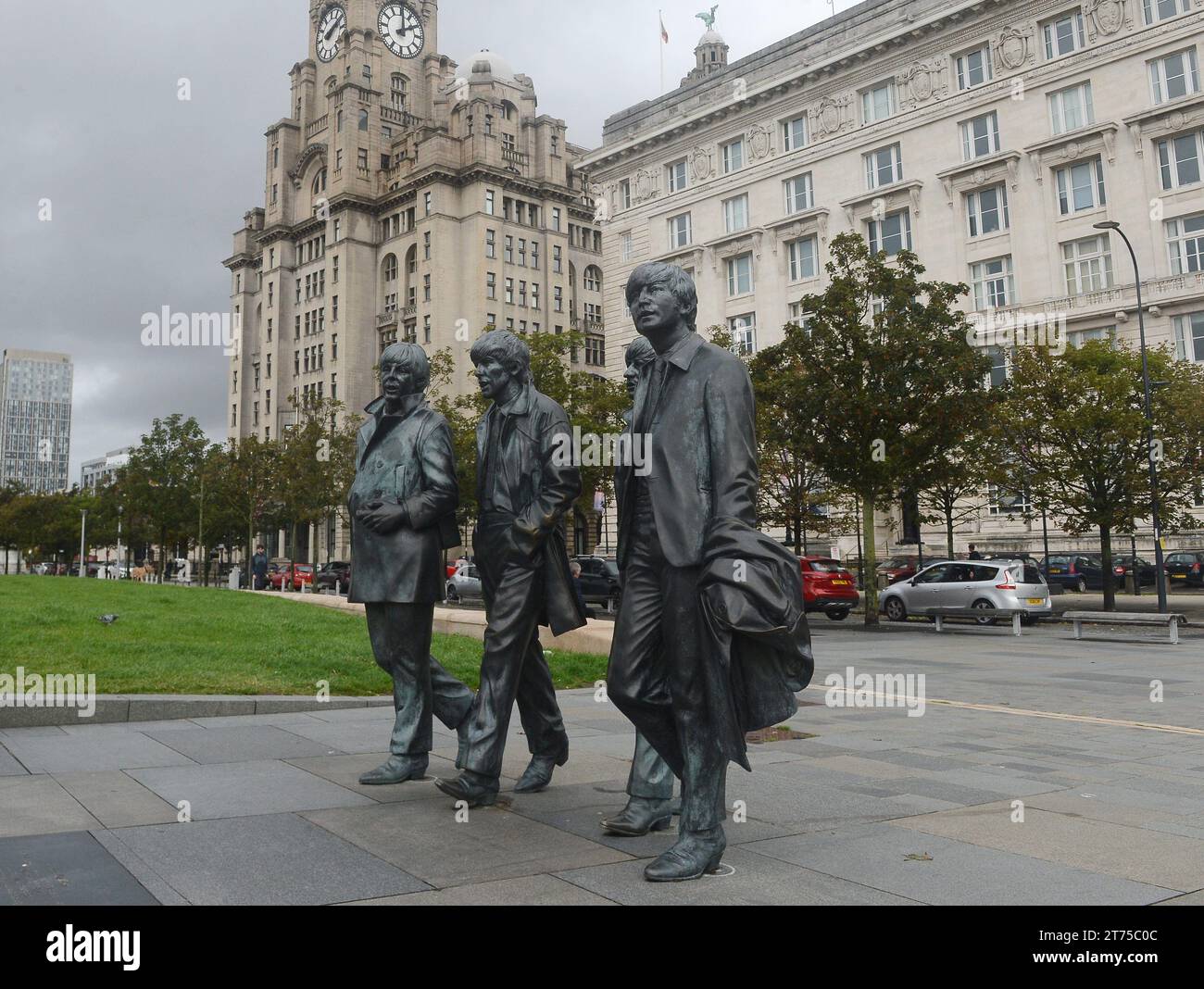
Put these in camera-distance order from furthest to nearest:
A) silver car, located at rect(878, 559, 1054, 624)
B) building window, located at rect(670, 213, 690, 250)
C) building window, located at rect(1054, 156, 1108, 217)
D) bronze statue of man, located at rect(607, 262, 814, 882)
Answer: building window, located at rect(670, 213, 690, 250) < building window, located at rect(1054, 156, 1108, 217) < silver car, located at rect(878, 559, 1054, 624) < bronze statue of man, located at rect(607, 262, 814, 882)

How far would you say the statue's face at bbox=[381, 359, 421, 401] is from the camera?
572 cm

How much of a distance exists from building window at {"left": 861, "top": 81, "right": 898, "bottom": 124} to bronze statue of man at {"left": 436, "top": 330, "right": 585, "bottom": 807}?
1768 inches

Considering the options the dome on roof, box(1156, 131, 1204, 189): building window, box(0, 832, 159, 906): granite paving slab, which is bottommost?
box(0, 832, 159, 906): granite paving slab

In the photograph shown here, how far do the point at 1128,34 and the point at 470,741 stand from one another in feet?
141

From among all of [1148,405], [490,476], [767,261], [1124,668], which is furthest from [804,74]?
[490,476]

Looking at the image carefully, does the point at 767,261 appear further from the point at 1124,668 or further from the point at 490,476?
the point at 490,476

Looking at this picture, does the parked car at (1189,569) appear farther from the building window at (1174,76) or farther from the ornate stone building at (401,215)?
the ornate stone building at (401,215)

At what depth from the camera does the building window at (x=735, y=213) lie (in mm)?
50875

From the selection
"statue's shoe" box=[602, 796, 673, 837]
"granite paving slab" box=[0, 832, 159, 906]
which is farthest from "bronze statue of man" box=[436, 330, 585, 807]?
"granite paving slab" box=[0, 832, 159, 906]

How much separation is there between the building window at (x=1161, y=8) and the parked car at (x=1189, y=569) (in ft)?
64.8

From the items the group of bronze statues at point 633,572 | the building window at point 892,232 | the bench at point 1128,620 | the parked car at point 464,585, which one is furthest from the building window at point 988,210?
the group of bronze statues at point 633,572

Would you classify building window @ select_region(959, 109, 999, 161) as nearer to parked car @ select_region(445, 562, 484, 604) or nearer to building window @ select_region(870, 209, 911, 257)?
building window @ select_region(870, 209, 911, 257)

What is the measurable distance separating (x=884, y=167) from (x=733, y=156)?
8.82 metres

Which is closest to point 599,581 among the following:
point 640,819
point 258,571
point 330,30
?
point 258,571
